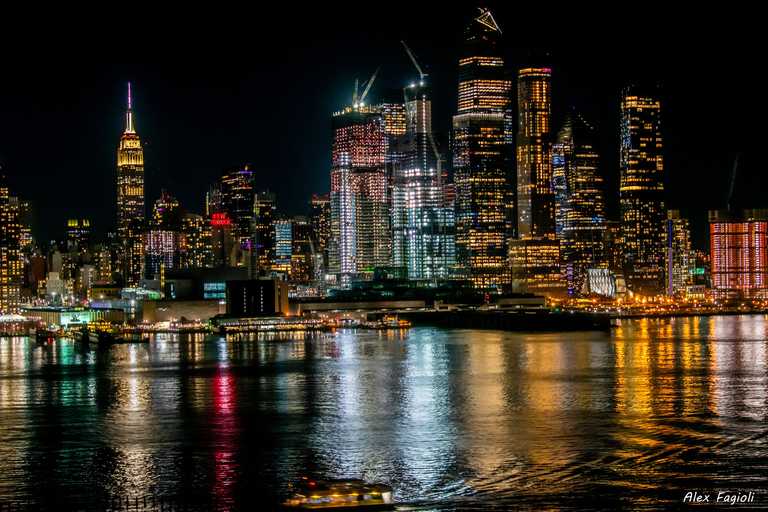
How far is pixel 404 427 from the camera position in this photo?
151 ft

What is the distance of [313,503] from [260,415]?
69.4 feet

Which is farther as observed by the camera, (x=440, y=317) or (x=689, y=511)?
(x=440, y=317)

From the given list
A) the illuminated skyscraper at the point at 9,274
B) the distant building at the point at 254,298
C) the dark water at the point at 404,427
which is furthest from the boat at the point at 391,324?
the illuminated skyscraper at the point at 9,274

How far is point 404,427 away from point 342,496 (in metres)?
16.7

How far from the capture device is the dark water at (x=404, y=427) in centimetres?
3350

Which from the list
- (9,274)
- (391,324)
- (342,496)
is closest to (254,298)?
(391,324)

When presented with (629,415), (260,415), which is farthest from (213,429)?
(629,415)

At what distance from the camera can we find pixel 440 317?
167m

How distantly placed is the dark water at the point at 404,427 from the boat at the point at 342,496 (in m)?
1.41

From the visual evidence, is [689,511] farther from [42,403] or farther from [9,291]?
[9,291]

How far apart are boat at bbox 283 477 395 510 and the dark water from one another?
1410 millimetres

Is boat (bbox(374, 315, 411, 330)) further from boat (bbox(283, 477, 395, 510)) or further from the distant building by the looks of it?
boat (bbox(283, 477, 395, 510))

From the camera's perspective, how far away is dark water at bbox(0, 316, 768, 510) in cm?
3350

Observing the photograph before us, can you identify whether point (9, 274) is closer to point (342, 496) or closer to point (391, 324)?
point (391, 324)
